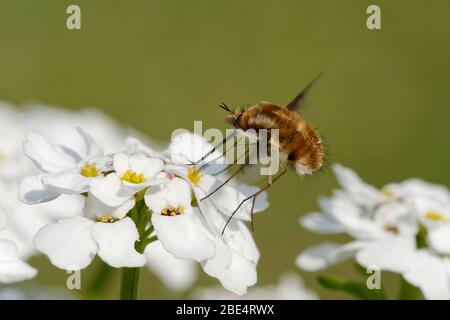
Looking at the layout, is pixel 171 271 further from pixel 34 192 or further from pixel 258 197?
pixel 34 192

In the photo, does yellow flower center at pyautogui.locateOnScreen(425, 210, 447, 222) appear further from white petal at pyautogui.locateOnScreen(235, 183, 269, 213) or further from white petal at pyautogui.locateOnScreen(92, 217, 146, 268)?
white petal at pyautogui.locateOnScreen(92, 217, 146, 268)

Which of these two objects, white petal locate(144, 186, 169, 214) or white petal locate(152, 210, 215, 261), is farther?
white petal locate(144, 186, 169, 214)

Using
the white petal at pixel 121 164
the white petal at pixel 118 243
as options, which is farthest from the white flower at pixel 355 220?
the white petal at pixel 118 243

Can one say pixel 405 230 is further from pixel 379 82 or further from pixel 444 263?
pixel 379 82

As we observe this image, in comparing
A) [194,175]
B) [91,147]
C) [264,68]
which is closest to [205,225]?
[194,175]

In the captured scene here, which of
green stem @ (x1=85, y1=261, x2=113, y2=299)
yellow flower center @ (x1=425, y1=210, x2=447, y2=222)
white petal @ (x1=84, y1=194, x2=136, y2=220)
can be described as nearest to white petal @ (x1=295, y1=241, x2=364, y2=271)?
yellow flower center @ (x1=425, y1=210, x2=447, y2=222)
